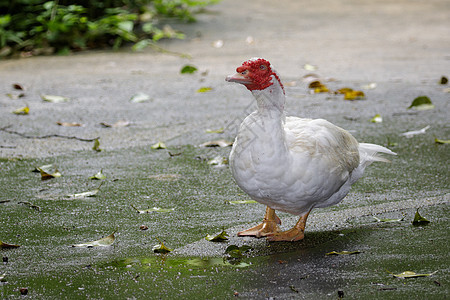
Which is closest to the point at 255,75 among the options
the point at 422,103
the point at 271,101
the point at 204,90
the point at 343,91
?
the point at 271,101

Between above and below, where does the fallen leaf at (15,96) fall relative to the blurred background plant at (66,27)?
below

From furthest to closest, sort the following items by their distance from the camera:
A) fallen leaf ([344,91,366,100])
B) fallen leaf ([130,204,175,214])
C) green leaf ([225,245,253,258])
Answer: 1. fallen leaf ([344,91,366,100])
2. fallen leaf ([130,204,175,214])
3. green leaf ([225,245,253,258])

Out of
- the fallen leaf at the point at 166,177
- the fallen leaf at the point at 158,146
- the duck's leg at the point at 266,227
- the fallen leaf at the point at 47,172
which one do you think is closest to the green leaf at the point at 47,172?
the fallen leaf at the point at 47,172

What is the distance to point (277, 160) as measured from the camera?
3.23 metres

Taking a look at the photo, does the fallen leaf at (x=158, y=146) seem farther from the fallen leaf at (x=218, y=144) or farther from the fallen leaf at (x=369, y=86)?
the fallen leaf at (x=369, y=86)

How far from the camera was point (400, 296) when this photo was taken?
8.89ft

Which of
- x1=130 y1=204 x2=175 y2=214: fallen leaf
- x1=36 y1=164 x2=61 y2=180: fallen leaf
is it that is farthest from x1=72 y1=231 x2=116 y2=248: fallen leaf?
x1=36 y1=164 x2=61 y2=180: fallen leaf

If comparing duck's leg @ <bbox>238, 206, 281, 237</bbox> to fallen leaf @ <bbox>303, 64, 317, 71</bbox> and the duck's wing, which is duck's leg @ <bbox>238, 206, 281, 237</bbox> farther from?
fallen leaf @ <bbox>303, 64, 317, 71</bbox>

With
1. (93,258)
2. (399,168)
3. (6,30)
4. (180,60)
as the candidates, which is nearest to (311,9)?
(180,60)

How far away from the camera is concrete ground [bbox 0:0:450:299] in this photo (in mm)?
2953

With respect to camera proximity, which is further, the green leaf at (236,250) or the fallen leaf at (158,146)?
the fallen leaf at (158,146)

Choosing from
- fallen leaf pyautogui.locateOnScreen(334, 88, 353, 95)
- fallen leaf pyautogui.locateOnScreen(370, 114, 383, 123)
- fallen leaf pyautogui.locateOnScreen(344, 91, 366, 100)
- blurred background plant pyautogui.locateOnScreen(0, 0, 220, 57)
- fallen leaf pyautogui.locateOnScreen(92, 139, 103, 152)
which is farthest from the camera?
blurred background plant pyautogui.locateOnScreen(0, 0, 220, 57)

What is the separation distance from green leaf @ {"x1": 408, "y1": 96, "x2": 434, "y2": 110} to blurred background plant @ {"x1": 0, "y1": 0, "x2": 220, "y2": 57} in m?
4.81

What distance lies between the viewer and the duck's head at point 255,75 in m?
3.26
